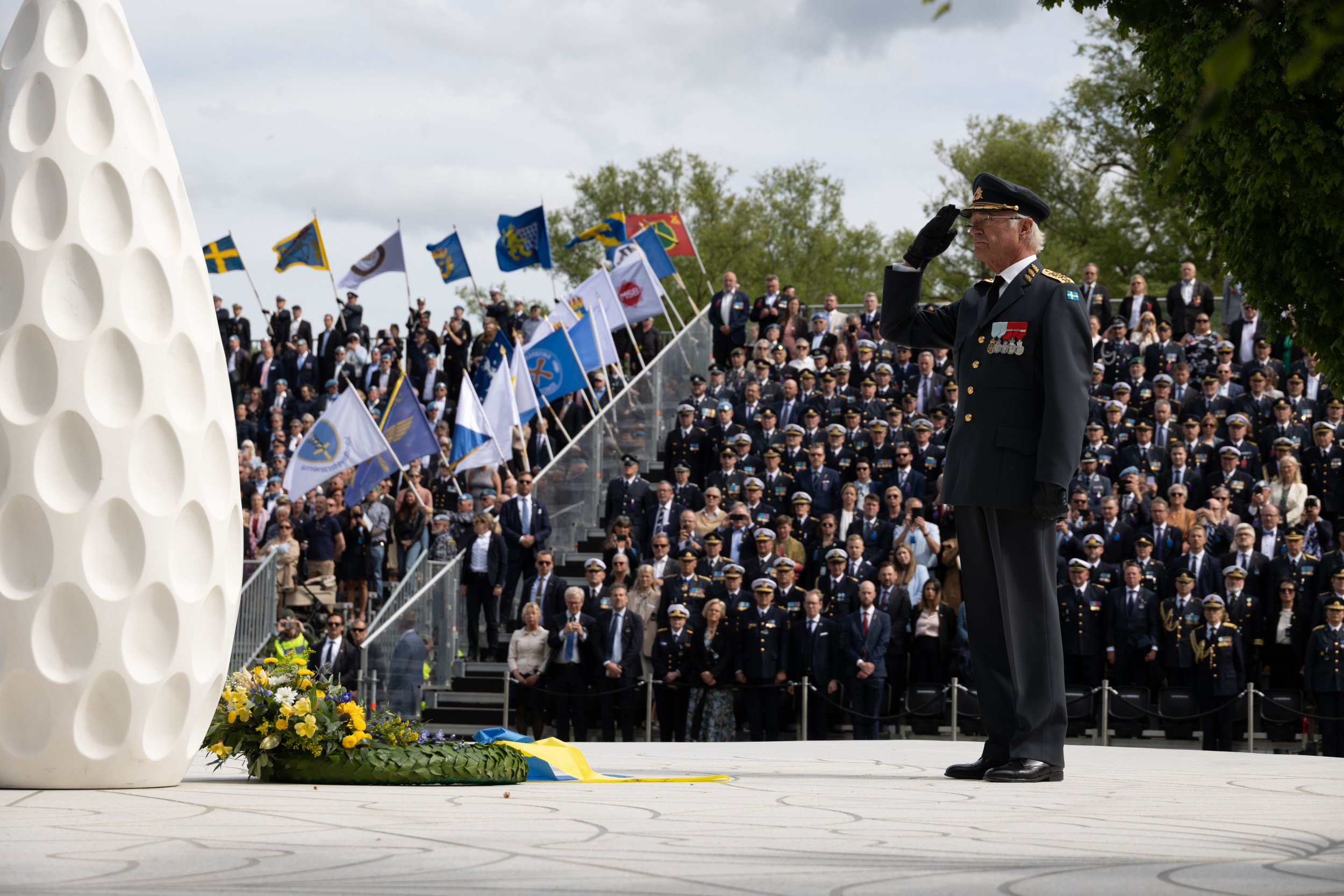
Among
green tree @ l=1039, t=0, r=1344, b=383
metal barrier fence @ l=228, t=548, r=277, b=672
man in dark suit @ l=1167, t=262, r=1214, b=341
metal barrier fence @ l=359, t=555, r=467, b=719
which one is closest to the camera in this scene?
green tree @ l=1039, t=0, r=1344, b=383

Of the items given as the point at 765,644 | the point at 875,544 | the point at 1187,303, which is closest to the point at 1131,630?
the point at 875,544

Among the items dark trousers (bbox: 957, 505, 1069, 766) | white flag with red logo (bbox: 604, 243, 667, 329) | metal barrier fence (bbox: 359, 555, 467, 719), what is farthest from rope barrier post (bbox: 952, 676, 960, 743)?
white flag with red logo (bbox: 604, 243, 667, 329)

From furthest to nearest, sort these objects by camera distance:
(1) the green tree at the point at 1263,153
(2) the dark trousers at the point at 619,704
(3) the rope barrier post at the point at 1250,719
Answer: (2) the dark trousers at the point at 619,704 → (3) the rope barrier post at the point at 1250,719 → (1) the green tree at the point at 1263,153

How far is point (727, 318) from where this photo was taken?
2208 centimetres

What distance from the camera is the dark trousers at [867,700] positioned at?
1392 cm

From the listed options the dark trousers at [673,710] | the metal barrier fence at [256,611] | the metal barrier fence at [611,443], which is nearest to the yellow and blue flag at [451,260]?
the metal barrier fence at [611,443]

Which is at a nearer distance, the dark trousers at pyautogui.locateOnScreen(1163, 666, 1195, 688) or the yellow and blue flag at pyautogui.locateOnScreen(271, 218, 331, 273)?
the dark trousers at pyautogui.locateOnScreen(1163, 666, 1195, 688)

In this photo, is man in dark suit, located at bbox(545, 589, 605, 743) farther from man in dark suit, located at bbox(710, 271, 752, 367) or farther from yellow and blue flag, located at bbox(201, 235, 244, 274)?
yellow and blue flag, located at bbox(201, 235, 244, 274)

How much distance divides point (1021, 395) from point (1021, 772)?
4.71ft

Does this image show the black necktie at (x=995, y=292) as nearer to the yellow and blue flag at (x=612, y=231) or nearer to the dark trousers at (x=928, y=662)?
the dark trousers at (x=928, y=662)

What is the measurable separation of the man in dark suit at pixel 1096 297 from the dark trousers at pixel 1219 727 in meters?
7.10

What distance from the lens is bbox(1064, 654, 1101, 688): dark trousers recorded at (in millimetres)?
13914

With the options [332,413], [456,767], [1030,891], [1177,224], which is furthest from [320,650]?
[1177,224]

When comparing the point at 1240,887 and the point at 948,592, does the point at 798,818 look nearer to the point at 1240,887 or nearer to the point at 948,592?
the point at 1240,887
